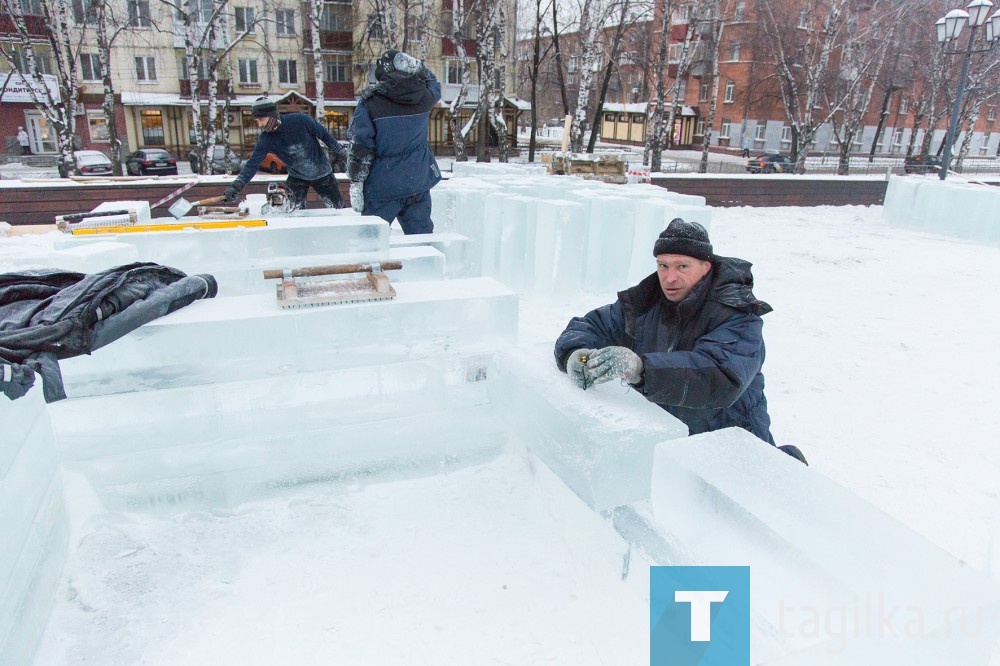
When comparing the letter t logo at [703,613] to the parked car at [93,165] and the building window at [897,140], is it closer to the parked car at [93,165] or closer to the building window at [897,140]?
the parked car at [93,165]

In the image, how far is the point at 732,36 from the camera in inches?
1226

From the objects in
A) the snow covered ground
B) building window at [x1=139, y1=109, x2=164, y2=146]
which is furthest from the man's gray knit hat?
building window at [x1=139, y1=109, x2=164, y2=146]

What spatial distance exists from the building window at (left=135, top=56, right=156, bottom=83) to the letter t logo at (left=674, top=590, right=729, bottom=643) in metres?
29.0

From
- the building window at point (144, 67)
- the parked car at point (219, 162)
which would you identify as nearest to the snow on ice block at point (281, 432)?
the parked car at point (219, 162)

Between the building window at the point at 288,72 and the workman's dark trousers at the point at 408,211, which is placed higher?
the building window at the point at 288,72

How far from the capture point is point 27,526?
1.74 m

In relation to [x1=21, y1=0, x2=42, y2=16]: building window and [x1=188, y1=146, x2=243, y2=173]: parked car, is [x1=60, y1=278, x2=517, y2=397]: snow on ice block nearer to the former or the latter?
[x1=188, y1=146, x2=243, y2=173]: parked car

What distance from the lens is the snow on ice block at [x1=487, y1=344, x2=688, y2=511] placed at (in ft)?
6.11

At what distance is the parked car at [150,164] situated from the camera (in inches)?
744

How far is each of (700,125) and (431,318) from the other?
37986mm

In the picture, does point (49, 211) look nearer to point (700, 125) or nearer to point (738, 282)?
point (738, 282)

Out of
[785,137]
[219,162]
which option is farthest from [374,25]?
[785,137]

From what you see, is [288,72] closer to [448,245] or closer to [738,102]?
[738,102]

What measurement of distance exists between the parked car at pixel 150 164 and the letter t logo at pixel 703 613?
68.2 feet
